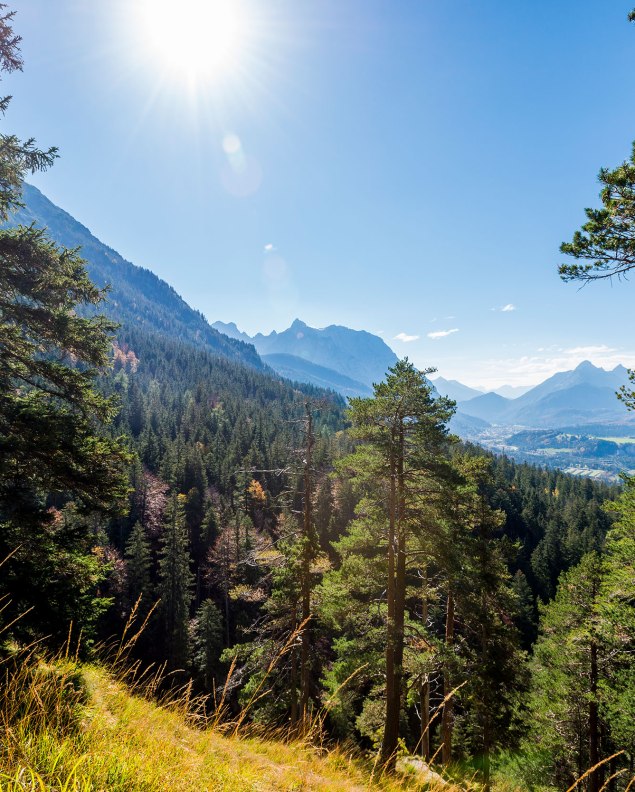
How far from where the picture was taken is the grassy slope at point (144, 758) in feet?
7.77

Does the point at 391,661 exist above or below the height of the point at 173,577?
above

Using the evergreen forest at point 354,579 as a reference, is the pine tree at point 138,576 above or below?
below

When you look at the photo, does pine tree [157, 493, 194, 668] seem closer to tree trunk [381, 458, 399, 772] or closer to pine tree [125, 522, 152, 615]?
pine tree [125, 522, 152, 615]

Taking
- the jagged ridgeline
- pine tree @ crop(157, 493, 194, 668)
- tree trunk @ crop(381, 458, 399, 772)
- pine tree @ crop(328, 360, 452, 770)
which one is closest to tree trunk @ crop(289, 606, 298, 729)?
the jagged ridgeline

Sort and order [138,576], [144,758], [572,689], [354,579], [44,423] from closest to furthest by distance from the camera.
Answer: [144,758]
[44,423]
[354,579]
[572,689]
[138,576]

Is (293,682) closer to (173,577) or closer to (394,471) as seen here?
(394,471)

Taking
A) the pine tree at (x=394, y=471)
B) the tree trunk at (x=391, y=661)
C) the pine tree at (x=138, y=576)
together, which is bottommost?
the pine tree at (x=138, y=576)

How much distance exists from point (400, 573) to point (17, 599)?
8.80 m

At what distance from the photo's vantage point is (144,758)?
106 inches

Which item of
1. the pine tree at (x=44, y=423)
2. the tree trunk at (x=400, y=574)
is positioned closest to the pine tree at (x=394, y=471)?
the tree trunk at (x=400, y=574)

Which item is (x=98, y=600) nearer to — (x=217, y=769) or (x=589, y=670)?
(x=217, y=769)

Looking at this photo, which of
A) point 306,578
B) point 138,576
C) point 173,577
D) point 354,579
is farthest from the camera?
point 138,576

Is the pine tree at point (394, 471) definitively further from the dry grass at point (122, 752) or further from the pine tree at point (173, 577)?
the pine tree at point (173, 577)

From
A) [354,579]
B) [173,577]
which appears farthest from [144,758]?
[173,577]
